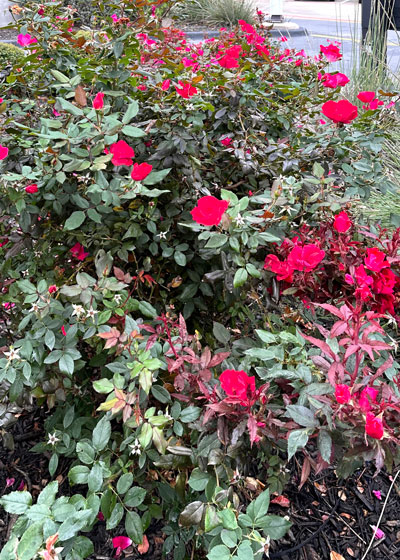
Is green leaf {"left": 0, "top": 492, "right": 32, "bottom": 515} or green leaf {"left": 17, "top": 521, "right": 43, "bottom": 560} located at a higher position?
green leaf {"left": 17, "top": 521, "right": 43, "bottom": 560}

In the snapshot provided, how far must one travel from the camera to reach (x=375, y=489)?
1.61 m

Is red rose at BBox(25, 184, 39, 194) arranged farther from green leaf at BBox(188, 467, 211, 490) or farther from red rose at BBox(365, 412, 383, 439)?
red rose at BBox(365, 412, 383, 439)

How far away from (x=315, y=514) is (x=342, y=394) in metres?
0.89

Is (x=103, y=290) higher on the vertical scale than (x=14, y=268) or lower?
higher

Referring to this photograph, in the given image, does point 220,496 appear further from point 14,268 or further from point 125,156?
point 14,268

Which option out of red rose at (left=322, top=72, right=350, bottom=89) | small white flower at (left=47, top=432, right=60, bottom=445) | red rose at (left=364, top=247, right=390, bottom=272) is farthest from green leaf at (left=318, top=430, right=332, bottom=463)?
red rose at (left=322, top=72, right=350, bottom=89)

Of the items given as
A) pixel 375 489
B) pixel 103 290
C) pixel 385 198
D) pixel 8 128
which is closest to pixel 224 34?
pixel 385 198

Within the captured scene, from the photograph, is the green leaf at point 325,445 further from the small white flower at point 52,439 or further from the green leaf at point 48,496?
the small white flower at point 52,439

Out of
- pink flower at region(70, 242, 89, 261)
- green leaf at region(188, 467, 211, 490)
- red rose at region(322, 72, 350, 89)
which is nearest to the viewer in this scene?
green leaf at region(188, 467, 211, 490)

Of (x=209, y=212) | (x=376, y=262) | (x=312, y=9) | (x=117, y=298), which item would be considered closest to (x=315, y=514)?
(x=376, y=262)

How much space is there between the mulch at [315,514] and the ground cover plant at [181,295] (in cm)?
7

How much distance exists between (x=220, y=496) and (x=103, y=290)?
0.50 meters

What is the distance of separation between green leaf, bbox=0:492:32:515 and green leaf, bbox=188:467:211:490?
297mm

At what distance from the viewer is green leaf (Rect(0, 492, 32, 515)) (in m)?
0.84
